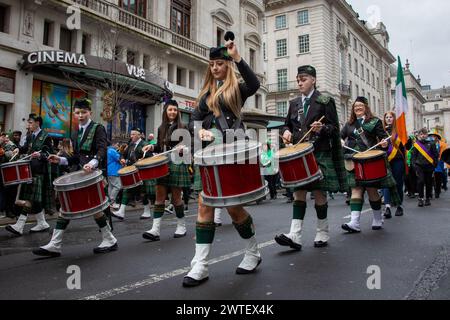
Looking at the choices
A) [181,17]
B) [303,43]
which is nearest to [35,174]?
[181,17]

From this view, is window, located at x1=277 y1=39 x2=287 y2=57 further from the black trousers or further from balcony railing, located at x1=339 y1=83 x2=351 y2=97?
the black trousers

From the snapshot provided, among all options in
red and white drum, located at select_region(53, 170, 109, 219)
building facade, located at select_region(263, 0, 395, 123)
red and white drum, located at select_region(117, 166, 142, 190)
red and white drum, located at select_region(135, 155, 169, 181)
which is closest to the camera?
red and white drum, located at select_region(53, 170, 109, 219)

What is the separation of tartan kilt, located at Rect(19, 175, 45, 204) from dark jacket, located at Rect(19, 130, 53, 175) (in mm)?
202

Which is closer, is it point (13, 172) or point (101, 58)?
point (13, 172)

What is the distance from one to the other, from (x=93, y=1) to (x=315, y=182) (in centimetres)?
1741

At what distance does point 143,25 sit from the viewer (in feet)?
68.2

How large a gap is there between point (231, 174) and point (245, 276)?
108 cm

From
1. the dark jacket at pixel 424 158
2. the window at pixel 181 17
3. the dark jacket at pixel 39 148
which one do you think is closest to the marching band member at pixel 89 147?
the dark jacket at pixel 39 148

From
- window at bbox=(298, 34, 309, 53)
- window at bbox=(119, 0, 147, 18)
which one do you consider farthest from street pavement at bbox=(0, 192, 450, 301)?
window at bbox=(298, 34, 309, 53)

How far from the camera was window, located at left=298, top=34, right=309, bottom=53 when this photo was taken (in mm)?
42472

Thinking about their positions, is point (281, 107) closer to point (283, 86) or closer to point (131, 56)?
point (283, 86)

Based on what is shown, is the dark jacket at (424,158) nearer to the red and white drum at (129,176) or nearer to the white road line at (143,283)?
the red and white drum at (129,176)

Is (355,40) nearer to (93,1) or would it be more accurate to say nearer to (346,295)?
(93,1)

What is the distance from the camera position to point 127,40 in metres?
20.0
